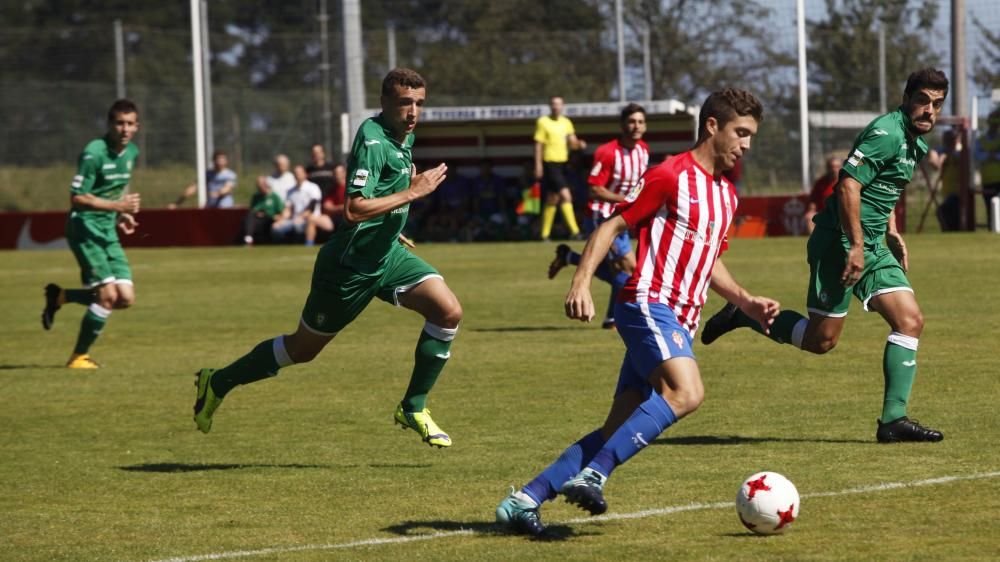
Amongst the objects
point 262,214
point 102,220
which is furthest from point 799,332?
point 262,214

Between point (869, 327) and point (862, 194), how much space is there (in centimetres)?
574

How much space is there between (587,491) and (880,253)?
344 cm

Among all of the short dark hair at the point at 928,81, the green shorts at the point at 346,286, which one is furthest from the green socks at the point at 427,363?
the short dark hair at the point at 928,81

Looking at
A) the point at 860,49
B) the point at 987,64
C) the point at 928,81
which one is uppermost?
the point at 860,49

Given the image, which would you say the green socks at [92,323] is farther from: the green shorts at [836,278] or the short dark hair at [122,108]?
the green shorts at [836,278]

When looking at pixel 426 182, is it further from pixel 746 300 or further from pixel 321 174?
pixel 321 174

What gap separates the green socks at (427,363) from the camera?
861cm

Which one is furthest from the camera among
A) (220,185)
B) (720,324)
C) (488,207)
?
(220,185)

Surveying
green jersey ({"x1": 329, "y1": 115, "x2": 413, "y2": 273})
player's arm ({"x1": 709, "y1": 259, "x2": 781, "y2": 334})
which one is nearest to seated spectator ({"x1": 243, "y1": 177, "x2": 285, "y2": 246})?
green jersey ({"x1": 329, "y1": 115, "x2": 413, "y2": 273})

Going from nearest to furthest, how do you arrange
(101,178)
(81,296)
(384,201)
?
(384,201)
(101,178)
(81,296)

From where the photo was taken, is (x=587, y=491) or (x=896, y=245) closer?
(x=587, y=491)

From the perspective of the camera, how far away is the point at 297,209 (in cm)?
2939

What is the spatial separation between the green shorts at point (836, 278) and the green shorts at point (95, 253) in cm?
654

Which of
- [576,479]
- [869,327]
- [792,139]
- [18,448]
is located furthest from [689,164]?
[792,139]
